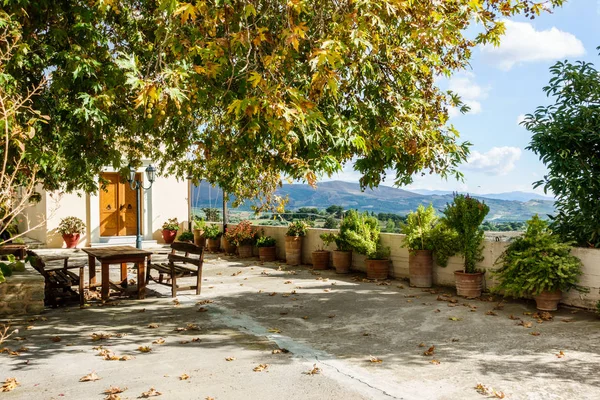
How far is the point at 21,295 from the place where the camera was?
7961 millimetres

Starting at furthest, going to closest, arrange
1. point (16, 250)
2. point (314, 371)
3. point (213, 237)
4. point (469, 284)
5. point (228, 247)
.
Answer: point (213, 237) < point (228, 247) < point (16, 250) < point (469, 284) < point (314, 371)

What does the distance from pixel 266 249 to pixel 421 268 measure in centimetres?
580

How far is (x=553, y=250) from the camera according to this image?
7.96 metres

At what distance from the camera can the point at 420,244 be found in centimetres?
1029

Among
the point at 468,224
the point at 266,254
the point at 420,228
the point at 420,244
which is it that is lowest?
the point at 266,254

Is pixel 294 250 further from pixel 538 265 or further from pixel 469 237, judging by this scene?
pixel 538 265

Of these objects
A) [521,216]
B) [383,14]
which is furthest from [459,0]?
[521,216]

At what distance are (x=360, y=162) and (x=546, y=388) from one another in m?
4.19

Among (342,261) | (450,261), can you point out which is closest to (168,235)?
(342,261)

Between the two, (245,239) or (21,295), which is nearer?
(21,295)

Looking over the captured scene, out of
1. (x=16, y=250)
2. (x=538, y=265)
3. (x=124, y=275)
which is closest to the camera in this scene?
(x=538, y=265)

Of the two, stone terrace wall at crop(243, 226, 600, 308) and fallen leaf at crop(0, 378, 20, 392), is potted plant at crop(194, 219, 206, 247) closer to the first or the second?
stone terrace wall at crop(243, 226, 600, 308)

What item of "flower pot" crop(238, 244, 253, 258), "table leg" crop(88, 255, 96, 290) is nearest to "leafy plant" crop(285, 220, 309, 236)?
"flower pot" crop(238, 244, 253, 258)

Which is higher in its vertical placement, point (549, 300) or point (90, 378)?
point (549, 300)
